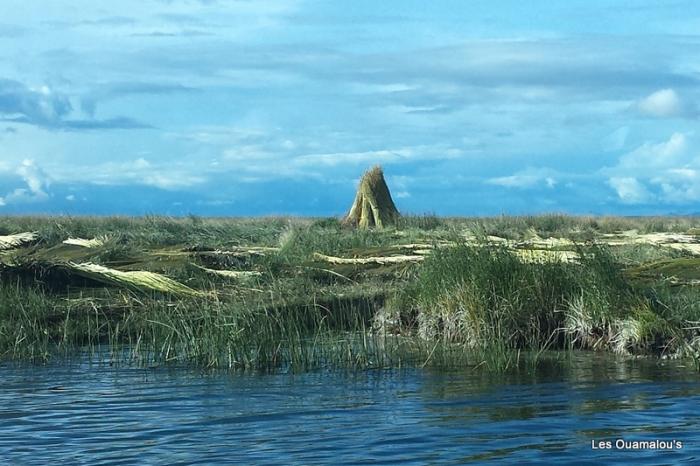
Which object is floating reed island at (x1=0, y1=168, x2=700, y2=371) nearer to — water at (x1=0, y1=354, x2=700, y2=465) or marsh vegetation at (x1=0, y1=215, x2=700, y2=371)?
marsh vegetation at (x1=0, y1=215, x2=700, y2=371)

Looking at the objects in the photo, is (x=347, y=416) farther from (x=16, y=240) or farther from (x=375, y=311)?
(x=16, y=240)

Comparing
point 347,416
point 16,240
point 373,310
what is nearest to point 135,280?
point 373,310

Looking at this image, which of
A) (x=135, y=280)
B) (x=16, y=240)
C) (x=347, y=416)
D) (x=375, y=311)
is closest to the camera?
(x=347, y=416)

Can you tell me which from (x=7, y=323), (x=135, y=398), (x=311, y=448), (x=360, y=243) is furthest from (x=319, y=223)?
(x=311, y=448)

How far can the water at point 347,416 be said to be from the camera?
8.09 m

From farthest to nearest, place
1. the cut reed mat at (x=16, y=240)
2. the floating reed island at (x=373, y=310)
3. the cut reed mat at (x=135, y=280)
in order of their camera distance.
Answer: the cut reed mat at (x=16, y=240) → the cut reed mat at (x=135, y=280) → the floating reed island at (x=373, y=310)

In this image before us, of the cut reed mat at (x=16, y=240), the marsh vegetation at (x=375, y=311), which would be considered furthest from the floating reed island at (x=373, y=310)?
the cut reed mat at (x=16, y=240)

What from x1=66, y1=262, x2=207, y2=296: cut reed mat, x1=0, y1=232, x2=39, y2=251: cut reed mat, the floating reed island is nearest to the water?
the floating reed island

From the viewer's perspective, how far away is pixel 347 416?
9.41 m

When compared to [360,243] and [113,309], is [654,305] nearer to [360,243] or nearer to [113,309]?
[113,309]

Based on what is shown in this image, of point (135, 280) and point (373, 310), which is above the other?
point (135, 280)

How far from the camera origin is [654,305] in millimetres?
12812

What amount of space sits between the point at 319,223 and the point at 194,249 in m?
10.8

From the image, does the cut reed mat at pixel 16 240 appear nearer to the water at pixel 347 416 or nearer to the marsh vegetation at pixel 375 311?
the marsh vegetation at pixel 375 311
